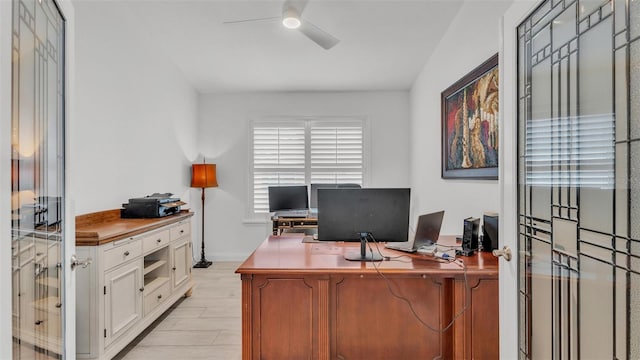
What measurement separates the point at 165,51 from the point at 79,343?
10.1 feet

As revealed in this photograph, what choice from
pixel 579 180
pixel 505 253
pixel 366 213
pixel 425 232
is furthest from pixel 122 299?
pixel 579 180

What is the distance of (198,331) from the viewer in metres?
2.82

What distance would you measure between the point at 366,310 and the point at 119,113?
2795 millimetres

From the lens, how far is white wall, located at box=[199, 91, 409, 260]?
5207 mm

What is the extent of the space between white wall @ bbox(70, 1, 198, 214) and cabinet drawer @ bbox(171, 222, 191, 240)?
0.53m

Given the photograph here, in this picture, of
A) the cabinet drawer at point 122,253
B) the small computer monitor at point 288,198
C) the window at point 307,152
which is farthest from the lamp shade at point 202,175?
the cabinet drawer at point 122,253

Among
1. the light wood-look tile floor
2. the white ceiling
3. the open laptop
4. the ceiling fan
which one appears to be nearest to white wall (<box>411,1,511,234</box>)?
the white ceiling

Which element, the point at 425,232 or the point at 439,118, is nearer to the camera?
the point at 425,232

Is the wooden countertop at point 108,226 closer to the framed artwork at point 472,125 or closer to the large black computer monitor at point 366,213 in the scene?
the large black computer monitor at point 366,213

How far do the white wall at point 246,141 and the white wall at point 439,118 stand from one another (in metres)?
0.35

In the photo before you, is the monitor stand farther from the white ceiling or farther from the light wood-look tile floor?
the white ceiling

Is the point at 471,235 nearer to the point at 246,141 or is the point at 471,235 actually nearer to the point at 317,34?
the point at 317,34

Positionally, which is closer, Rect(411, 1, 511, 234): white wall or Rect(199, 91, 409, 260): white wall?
Rect(411, 1, 511, 234): white wall

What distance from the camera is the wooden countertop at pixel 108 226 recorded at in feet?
7.06
